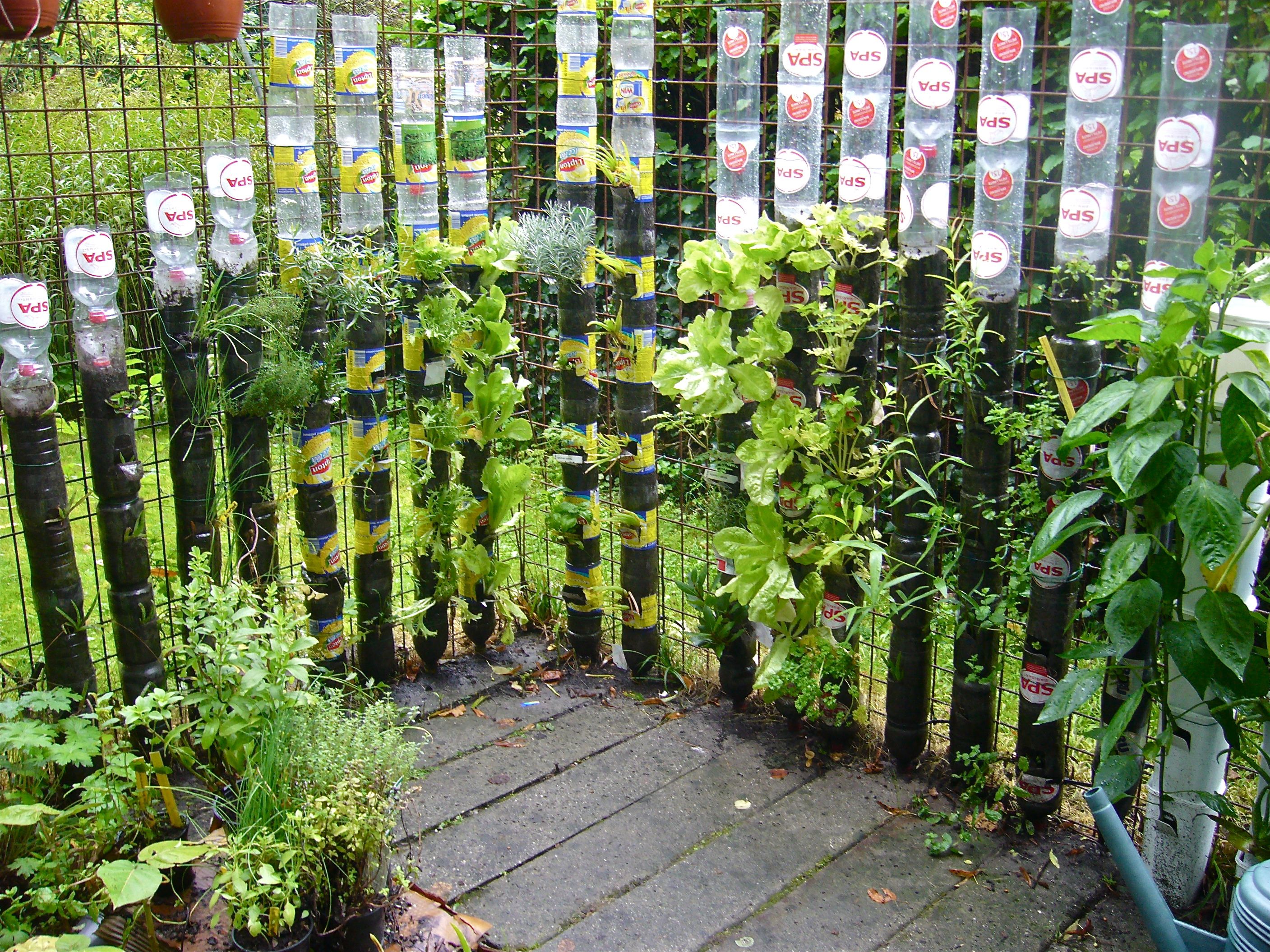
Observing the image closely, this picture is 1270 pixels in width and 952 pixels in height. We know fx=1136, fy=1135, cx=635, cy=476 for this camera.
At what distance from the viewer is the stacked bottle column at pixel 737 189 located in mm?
3145

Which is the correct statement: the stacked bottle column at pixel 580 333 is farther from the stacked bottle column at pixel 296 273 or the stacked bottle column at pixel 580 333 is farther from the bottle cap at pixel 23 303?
the bottle cap at pixel 23 303

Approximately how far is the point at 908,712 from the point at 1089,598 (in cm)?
76

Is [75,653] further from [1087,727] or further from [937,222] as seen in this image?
[1087,727]

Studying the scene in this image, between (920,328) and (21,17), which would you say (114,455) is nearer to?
(21,17)

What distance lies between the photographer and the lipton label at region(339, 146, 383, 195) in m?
3.36

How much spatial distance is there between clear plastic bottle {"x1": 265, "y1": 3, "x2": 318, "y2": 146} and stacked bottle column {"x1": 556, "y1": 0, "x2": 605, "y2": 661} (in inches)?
28.3

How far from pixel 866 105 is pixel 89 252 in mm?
1974

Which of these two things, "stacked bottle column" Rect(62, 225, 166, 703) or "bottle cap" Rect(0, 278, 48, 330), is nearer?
"bottle cap" Rect(0, 278, 48, 330)

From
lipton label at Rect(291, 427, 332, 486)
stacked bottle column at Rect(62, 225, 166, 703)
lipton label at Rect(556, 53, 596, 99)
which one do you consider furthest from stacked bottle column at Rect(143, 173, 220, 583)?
lipton label at Rect(556, 53, 596, 99)

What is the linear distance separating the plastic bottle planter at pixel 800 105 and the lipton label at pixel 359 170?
1.21 m

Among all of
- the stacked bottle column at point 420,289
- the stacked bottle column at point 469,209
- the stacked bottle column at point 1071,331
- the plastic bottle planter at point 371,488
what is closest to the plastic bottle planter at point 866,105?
the stacked bottle column at point 1071,331

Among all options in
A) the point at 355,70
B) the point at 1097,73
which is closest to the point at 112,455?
the point at 355,70

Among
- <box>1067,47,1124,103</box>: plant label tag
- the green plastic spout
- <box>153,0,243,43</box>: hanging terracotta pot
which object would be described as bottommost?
the green plastic spout

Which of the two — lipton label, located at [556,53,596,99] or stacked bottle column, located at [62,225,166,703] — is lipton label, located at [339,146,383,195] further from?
stacked bottle column, located at [62,225,166,703]
